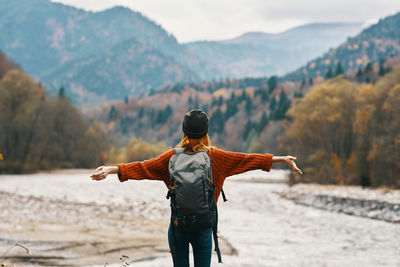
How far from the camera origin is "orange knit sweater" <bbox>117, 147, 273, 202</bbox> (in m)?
3.81

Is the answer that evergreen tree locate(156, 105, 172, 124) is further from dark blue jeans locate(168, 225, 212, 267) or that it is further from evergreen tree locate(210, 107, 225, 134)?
dark blue jeans locate(168, 225, 212, 267)

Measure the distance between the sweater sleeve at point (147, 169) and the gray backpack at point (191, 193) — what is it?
0.21 metres

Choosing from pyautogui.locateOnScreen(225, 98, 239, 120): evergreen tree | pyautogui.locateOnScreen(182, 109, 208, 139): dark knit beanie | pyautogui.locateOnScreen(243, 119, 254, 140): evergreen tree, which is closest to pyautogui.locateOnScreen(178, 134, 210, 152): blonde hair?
pyautogui.locateOnScreen(182, 109, 208, 139): dark knit beanie

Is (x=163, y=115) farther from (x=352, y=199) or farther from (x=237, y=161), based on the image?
(x=237, y=161)

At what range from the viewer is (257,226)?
17.3m

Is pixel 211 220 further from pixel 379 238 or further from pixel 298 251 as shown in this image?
pixel 379 238

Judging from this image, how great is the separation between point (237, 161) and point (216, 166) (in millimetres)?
200

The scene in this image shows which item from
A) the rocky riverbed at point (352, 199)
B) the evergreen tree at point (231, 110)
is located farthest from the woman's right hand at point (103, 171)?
the evergreen tree at point (231, 110)

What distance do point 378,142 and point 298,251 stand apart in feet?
78.4

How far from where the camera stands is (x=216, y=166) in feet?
12.5

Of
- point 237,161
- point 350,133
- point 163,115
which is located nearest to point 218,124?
point 163,115

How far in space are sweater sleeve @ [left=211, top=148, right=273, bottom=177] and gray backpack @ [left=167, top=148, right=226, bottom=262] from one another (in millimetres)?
205

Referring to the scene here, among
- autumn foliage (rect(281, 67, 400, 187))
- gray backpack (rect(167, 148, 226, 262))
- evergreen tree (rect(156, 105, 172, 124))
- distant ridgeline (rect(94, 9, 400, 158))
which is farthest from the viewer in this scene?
evergreen tree (rect(156, 105, 172, 124))

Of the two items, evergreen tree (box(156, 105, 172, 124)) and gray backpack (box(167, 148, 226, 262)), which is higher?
gray backpack (box(167, 148, 226, 262))
